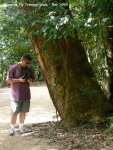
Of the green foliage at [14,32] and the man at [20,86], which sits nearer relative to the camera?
the green foliage at [14,32]

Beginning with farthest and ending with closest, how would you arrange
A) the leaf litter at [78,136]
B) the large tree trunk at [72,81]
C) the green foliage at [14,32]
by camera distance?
the large tree trunk at [72,81] < the green foliage at [14,32] < the leaf litter at [78,136]

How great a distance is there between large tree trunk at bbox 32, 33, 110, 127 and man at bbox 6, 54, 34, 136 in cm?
41

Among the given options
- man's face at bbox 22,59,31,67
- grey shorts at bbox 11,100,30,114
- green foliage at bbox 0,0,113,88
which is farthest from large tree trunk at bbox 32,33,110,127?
grey shorts at bbox 11,100,30,114

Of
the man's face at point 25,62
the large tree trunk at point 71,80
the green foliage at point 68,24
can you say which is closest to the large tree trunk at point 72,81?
the large tree trunk at point 71,80

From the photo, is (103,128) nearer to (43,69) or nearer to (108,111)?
(108,111)

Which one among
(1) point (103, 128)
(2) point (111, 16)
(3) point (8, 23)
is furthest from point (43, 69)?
(2) point (111, 16)

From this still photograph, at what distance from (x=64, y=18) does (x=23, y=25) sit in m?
2.04

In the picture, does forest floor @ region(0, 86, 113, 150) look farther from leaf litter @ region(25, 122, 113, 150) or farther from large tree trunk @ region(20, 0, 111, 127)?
large tree trunk @ region(20, 0, 111, 127)

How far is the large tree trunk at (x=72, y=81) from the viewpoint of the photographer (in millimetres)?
8305

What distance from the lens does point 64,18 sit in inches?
221

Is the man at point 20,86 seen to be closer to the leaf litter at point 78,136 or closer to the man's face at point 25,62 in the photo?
the man's face at point 25,62

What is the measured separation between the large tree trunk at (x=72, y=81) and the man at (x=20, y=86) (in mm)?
409

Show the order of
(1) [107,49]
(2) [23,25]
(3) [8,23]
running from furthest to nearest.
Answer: (1) [107,49], (3) [8,23], (2) [23,25]

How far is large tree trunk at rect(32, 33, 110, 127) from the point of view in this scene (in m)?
8.30
